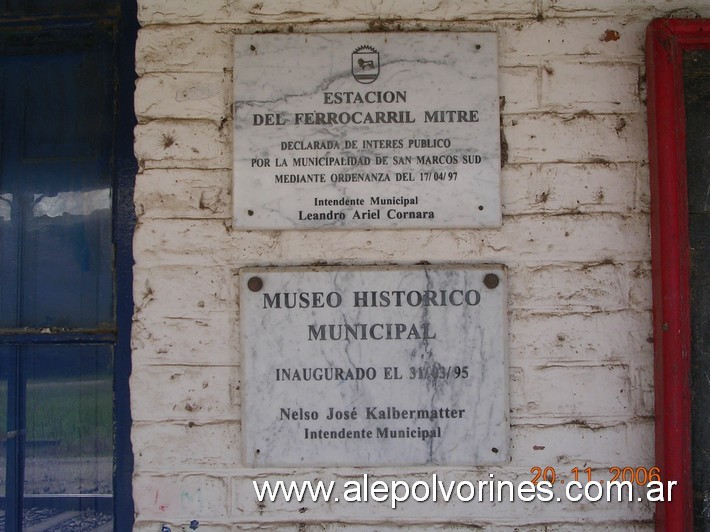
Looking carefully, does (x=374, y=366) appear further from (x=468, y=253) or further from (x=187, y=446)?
(x=187, y=446)

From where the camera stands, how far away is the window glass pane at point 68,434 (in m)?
2.17

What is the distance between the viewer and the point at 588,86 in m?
2.08

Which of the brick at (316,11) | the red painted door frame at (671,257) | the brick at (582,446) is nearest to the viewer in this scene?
the red painted door frame at (671,257)

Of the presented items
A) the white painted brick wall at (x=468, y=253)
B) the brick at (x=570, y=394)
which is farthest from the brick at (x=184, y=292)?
the brick at (x=570, y=394)

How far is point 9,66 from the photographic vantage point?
7.50ft

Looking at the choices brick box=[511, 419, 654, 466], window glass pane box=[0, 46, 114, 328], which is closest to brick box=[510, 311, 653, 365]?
brick box=[511, 419, 654, 466]

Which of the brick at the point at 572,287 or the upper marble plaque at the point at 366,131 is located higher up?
the upper marble plaque at the point at 366,131

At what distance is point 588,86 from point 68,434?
1936 millimetres

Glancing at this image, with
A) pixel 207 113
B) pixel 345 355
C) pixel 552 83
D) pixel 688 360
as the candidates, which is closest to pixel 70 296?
pixel 207 113

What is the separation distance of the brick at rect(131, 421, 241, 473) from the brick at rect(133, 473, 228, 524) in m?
0.03

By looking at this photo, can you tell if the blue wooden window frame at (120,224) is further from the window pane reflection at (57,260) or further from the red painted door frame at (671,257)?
the red painted door frame at (671,257)

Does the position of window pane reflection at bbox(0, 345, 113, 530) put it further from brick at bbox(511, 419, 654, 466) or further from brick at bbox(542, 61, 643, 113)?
brick at bbox(542, 61, 643, 113)

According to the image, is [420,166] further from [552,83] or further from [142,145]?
[142,145]

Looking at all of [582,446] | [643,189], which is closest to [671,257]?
[643,189]
